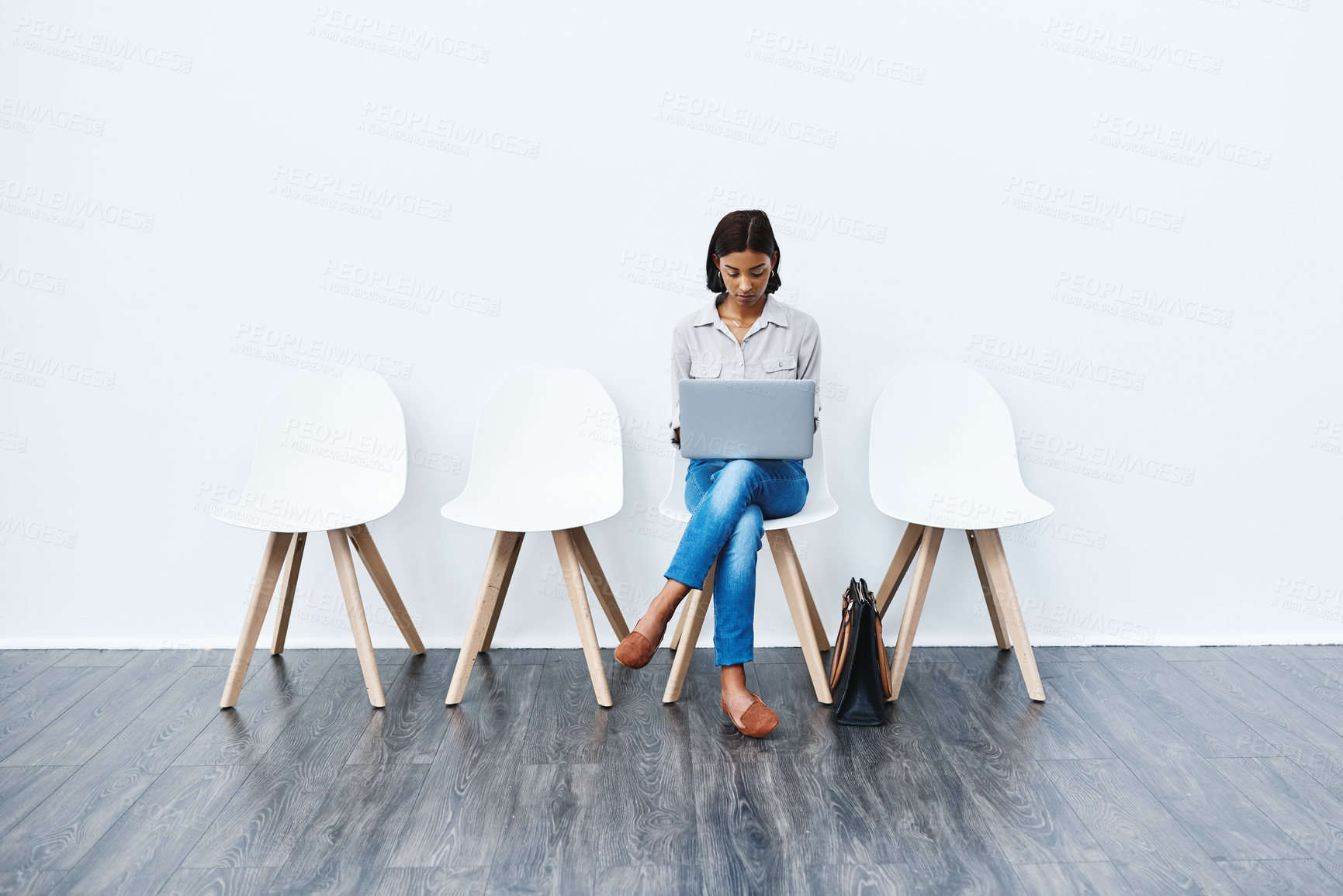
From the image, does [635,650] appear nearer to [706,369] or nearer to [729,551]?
[729,551]

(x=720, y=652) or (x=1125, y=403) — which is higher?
(x=1125, y=403)

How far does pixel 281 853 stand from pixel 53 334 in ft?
6.24

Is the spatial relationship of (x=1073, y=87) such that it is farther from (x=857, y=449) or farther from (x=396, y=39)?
(x=396, y=39)

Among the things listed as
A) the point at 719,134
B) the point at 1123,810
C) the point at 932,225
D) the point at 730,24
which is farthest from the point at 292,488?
the point at 1123,810

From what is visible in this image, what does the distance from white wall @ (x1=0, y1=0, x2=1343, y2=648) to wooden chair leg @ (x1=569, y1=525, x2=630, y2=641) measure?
160 mm

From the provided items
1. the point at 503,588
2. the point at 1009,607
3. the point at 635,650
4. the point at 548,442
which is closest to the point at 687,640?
the point at 635,650

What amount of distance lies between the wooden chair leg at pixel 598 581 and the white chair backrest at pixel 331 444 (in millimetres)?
525

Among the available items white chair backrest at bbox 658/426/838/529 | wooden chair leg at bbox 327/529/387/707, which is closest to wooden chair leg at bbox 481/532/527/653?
wooden chair leg at bbox 327/529/387/707

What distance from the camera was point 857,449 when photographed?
2.77 meters

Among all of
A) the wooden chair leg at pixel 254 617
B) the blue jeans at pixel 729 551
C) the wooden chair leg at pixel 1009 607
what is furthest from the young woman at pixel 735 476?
the wooden chair leg at pixel 254 617

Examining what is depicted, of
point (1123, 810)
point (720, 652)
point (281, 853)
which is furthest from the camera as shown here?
point (720, 652)

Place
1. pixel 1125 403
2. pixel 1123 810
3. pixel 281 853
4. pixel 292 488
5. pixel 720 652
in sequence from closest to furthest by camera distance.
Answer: pixel 281 853 → pixel 1123 810 → pixel 720 652 → pixel 292 488 → pixel 1125 403

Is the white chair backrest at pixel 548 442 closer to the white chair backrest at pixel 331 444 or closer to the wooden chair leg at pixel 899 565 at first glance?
the white chair backrest at pixel 331 444

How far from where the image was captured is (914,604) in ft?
7.94
